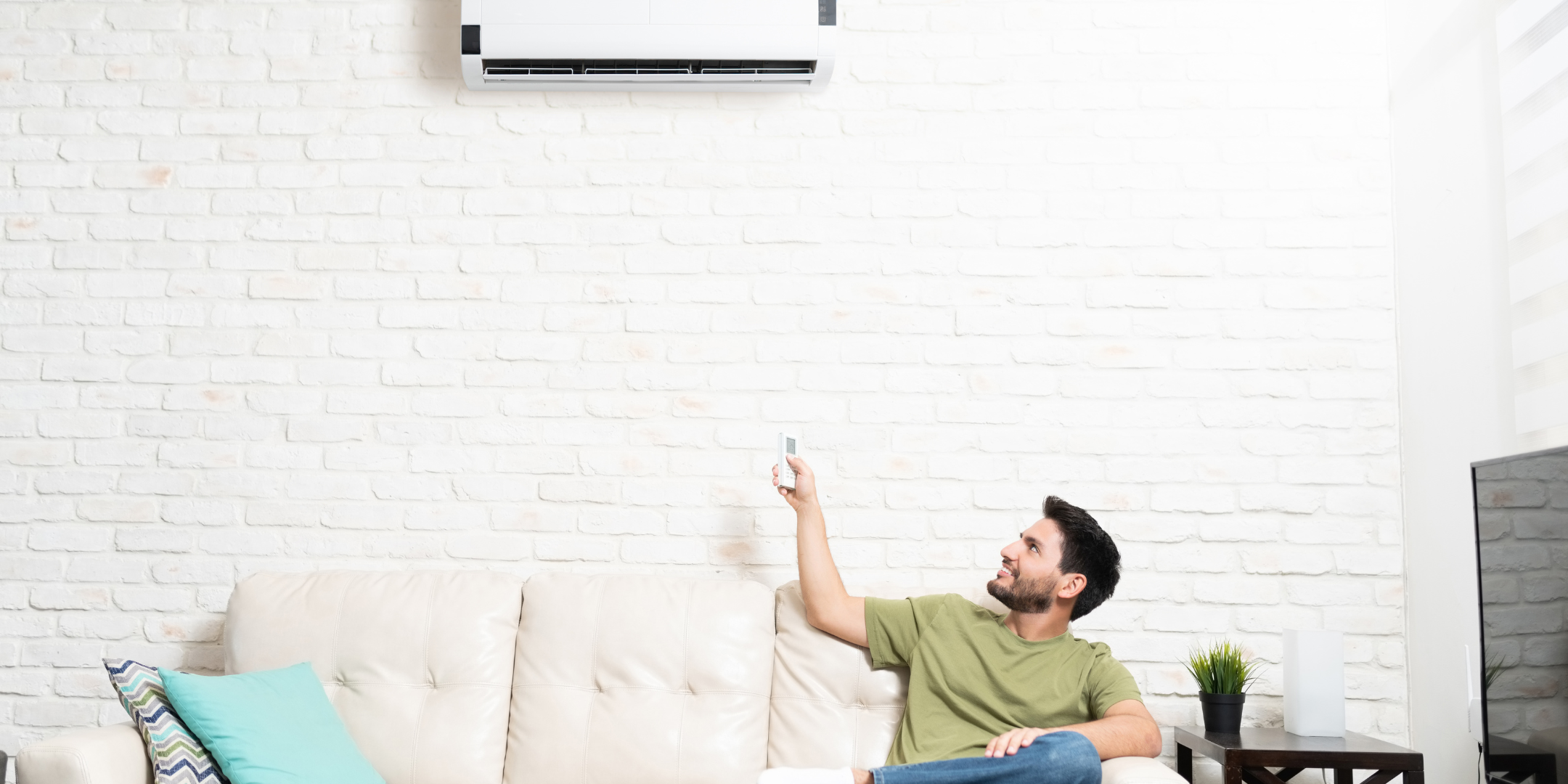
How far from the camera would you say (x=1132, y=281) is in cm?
266

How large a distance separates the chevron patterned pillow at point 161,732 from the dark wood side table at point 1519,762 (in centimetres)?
215

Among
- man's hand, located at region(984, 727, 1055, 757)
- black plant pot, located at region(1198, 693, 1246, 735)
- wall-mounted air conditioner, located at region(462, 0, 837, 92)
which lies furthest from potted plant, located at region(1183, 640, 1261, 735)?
wall-mounted air conditioner, located at region(462, 0, 837, 92)

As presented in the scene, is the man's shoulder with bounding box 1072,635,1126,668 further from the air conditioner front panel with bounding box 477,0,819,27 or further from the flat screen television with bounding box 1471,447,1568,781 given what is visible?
the air conditioner front panel with bounding box 477,0,819,27

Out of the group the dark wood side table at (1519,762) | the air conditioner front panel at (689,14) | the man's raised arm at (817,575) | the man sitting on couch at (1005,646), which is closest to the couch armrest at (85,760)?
the man sitting on couch at (1005,646)

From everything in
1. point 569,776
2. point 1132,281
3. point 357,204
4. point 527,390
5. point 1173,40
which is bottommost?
point 569,776

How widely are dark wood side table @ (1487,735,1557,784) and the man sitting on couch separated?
599 mm

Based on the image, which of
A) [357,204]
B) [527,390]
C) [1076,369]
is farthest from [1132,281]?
[357,204]

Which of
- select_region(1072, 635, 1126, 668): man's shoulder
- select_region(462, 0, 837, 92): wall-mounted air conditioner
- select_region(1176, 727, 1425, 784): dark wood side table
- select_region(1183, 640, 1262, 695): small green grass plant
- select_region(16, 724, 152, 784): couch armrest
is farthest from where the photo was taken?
select_region(462, 0, 837, 92): wall-mounted air conditioner

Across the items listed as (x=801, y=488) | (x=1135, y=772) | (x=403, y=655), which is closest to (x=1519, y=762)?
(x=1135, y=772)

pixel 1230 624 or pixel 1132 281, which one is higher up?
pixel 1132 281

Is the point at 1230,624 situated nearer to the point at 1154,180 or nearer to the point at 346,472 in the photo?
the point at 1154,180

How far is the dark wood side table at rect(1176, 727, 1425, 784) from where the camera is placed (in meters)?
2.10

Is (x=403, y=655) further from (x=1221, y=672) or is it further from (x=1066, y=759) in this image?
(x=1221, y=672)

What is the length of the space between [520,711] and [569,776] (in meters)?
0.19
